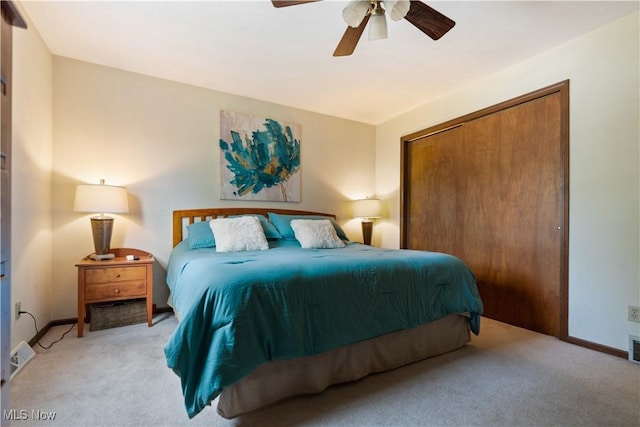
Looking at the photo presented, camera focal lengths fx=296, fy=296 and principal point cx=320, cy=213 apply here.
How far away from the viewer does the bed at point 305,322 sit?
133 centimetres

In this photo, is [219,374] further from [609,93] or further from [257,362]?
[609,93]

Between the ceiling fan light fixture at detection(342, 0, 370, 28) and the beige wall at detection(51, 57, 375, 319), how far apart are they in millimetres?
2132

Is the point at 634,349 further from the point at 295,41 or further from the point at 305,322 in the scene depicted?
the point at 295,41

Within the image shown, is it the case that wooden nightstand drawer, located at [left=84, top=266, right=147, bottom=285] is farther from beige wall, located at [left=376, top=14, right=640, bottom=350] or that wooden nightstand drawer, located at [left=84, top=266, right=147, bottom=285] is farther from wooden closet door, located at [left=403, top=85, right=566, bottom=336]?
beige wall, located at [left=376, top=14, right=640, bottom=350]

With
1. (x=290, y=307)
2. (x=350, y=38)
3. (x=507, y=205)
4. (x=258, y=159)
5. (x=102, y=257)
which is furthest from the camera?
(x=258, y=159)

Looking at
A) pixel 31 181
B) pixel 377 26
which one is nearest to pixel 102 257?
pixel 31 181

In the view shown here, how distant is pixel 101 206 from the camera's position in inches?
101

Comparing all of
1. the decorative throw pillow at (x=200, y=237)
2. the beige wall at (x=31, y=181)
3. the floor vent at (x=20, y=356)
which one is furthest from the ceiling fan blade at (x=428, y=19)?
the floor vent at (x=20, y=356)

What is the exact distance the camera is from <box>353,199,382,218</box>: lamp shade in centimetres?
416

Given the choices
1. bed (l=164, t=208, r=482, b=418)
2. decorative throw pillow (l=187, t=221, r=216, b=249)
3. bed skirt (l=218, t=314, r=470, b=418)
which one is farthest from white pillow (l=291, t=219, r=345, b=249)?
bed skirt (l=218, t=314, r=470, b=418)

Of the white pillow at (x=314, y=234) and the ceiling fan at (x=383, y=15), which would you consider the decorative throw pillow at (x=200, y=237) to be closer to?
→ the white pillow at (x=314, y=234)

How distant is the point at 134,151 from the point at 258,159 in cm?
130

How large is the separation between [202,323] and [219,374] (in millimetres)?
238

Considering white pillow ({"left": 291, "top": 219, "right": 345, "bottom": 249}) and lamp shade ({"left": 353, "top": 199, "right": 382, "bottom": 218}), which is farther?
lamp shade ({"left": 353, "top": 199, "right": 382, "bottom": 218})
